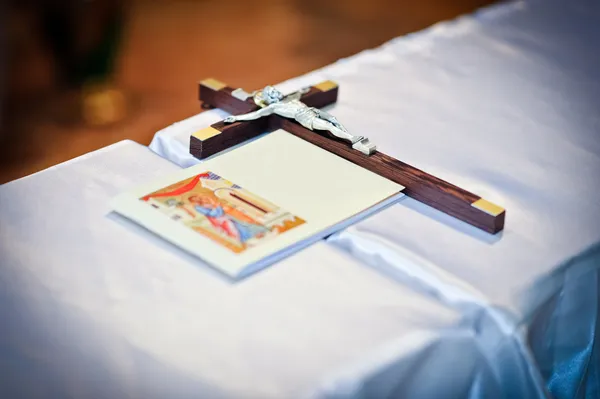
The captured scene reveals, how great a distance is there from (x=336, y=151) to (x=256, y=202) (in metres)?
0.23

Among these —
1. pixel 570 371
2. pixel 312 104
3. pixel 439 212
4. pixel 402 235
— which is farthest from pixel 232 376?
pixel 312 104

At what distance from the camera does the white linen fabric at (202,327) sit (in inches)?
42.0

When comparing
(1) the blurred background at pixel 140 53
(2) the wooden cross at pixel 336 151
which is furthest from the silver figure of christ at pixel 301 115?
(1) the blurred background at pixel 140 53

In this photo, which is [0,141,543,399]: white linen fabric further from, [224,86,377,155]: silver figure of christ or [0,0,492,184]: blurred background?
[0,0,492,184]: blurred background

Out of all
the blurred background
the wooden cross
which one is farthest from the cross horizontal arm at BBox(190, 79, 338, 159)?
the blurred background

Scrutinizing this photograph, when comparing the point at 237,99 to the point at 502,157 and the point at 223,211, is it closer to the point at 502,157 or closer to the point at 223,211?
the point at 223,211

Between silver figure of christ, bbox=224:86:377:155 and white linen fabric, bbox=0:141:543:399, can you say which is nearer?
white linen fabric, bbox=0:141:543:399

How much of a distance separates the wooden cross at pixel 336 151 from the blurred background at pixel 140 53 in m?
1.46

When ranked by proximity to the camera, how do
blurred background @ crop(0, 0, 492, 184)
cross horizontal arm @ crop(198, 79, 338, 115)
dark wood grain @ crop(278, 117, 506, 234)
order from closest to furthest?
dark wood grain @ crop(278, 117, 506, 234) → cross horizontal arm @ crop(198, 79, 338, 115) → blurred background @ crop(0, 0, 492, 184)

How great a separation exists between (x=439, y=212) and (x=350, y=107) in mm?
434

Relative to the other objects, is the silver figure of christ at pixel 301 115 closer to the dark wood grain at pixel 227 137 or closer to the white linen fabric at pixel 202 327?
the dark wood grain at pixel 227 137

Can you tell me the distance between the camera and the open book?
126 cm

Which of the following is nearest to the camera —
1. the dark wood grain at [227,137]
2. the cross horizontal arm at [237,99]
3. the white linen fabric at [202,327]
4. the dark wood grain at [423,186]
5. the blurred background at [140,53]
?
the white linen fabric at [202,327]

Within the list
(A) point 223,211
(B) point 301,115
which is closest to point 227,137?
(B) point 301,115
